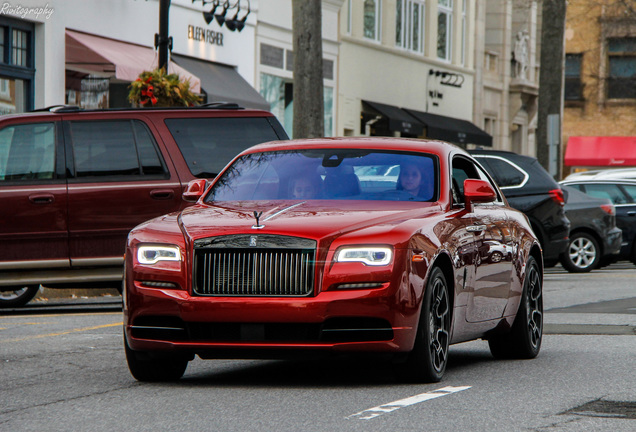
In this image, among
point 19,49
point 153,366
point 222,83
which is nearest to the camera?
point 153,366

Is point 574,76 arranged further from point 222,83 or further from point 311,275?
point 311,275

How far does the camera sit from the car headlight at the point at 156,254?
8.19 m

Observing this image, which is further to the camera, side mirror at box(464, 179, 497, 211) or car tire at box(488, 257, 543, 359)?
car tire at box(488, 257, 543, 359)

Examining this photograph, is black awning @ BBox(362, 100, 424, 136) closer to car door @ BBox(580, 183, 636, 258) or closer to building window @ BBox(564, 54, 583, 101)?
car door @ BBox(580, 183, 636, 258)

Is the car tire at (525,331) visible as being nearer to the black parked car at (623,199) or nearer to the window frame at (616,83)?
the black parked car at (623,199)

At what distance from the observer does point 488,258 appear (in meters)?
9.56

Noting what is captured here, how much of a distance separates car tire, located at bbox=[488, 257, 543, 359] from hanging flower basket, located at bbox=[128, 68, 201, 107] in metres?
11.1

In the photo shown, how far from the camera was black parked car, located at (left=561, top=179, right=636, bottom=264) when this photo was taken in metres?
25.5

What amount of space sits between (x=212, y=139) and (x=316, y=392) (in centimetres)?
653

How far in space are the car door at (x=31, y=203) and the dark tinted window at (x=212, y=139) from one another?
1.20 meters

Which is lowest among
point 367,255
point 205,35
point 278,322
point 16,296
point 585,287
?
point 585,287

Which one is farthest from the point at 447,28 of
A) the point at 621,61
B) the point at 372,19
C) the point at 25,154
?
the point at 25,154

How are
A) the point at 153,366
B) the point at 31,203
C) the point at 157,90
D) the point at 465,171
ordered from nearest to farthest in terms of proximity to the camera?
the point at 153,366
the point at 465,171
the point at 31,203
the point at 157,90

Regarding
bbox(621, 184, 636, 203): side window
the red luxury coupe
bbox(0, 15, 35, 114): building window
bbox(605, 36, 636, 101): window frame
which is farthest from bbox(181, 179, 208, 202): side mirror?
bbox(605, 36, 636, 101): window frame
